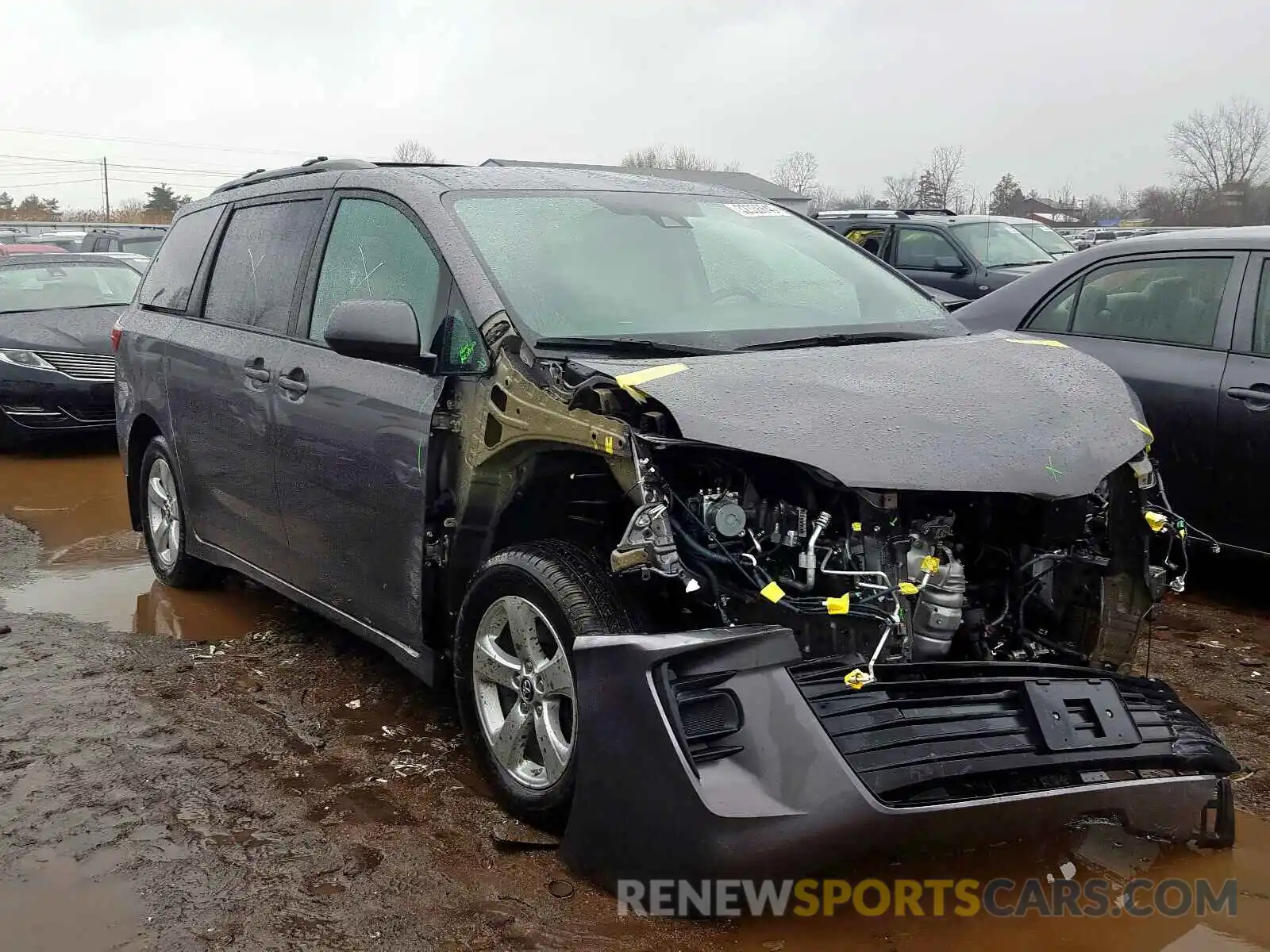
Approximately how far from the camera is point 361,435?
12.5ft

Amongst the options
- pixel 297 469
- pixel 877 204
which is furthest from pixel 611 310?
pixel 877 204

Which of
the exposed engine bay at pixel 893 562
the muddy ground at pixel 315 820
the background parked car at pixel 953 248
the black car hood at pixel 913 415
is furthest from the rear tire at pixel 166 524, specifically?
the background parked car at pixel 953 248

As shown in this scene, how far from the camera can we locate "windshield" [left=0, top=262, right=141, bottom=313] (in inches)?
421

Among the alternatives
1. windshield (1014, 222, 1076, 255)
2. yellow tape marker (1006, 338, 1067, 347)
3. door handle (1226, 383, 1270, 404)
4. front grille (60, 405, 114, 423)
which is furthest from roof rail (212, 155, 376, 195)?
windshield (1014, 222, 1076, 255)

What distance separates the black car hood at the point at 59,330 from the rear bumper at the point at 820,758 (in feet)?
28.3

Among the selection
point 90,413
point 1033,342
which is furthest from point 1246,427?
point 90,413

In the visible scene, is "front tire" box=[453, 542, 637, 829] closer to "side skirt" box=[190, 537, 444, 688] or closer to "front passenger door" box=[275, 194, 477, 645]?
"side skirt" box=[190, 537, 444, 688]

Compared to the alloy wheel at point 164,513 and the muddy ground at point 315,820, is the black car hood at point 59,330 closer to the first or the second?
the alloy wheel at point 164,513

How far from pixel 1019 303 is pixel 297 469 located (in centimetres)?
371

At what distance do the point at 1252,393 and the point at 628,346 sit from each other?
9.48 ft

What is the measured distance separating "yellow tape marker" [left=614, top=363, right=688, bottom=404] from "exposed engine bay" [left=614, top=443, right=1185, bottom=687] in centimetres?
17

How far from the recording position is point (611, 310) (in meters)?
3.61

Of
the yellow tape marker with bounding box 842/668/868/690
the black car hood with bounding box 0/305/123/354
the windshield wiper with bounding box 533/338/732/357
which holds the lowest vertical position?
the yellow tape marker with bounding box 842/668/868/690

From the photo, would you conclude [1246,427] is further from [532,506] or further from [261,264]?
[261,264]
